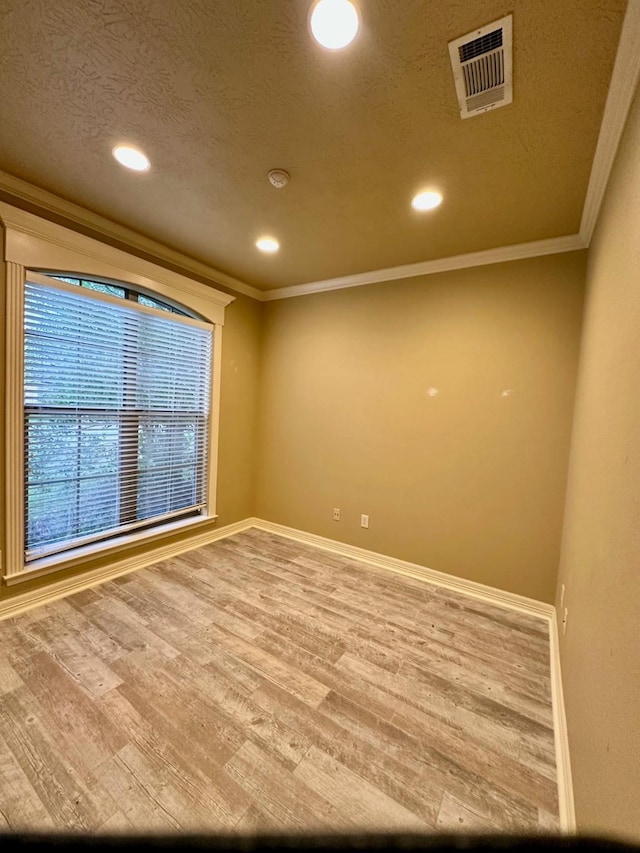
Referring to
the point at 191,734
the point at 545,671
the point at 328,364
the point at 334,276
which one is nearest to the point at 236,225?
the point at 334,276

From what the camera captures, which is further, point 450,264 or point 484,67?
point 450,264

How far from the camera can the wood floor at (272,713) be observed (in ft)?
3.54

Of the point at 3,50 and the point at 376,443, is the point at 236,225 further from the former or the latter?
the point at 376,443

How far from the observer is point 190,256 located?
9.15 ft

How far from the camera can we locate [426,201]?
1876 millimetres

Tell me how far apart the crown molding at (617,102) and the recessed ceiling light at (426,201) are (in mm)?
702

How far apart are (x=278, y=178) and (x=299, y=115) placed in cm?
40

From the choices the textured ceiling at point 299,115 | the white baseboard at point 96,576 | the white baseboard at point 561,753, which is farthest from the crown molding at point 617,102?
the white baseboard at point 96,576

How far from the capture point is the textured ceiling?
39.9 inches

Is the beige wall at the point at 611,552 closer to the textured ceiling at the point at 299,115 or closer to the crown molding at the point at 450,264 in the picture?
the textured ceiling at the point at 299,115

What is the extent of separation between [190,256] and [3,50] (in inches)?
65.1

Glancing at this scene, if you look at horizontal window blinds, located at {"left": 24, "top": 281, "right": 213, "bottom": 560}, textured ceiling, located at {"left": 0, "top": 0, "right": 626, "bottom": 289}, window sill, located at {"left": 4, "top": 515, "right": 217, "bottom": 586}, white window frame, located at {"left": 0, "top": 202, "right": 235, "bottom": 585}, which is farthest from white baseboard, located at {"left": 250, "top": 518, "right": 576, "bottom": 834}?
textured ceiling, located at {"left": 0, "top": 0, "right": 626, "bottom": 289}

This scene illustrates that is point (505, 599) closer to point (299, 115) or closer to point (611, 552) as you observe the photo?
point (611, 552)

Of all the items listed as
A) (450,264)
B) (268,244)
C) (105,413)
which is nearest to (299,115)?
(268,244)
